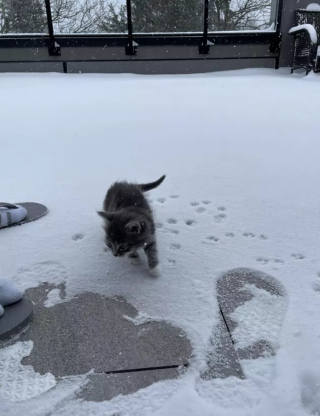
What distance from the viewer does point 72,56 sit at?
9398 mm

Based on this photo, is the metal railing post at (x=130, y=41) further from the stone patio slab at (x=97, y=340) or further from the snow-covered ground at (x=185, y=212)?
the stone patio slab at (x=97, y=340)

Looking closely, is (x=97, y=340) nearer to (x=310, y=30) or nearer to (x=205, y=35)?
(x=310, y=30)

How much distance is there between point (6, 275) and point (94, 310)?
2.38ft

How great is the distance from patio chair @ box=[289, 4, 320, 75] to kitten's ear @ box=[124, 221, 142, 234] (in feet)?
26.6

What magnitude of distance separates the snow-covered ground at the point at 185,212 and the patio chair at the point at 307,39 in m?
2.41

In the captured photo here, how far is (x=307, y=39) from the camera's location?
884 cm

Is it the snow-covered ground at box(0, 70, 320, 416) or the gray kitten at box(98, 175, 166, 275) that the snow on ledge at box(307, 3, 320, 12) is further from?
the gray kitten at box(98, 175, 166, 275)

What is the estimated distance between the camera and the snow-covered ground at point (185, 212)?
160 centimetres

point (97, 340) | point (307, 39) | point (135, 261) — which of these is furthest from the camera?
point (307, 39)

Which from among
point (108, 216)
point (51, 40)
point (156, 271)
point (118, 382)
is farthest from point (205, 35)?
point (118, 382)

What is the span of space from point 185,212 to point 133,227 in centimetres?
91

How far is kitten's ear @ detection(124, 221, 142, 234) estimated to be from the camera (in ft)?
7.73

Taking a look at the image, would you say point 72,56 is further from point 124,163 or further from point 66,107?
point 124,163

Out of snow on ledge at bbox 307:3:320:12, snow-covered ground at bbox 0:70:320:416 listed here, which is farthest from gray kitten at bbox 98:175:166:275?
snow on ledge at bbox 307:3:320:12
